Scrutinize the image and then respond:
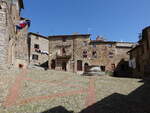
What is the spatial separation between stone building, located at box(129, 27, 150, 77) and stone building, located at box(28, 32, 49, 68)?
19.8 metres

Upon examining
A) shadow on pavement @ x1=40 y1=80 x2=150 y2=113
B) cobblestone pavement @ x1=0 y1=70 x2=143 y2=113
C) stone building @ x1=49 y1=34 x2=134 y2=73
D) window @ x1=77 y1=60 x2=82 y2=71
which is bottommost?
shadow on pavement @ x1=40 y1=80 x2=150 y2=113

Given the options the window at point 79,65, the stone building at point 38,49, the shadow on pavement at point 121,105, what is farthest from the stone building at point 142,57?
the stone building at point 38,49

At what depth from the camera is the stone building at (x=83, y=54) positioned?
37.1 m

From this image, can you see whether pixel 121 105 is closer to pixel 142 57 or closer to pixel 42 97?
pixel 42 97

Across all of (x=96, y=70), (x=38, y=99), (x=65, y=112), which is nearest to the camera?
(x=65, y=112)

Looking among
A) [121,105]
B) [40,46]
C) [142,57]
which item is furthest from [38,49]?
[121,105]

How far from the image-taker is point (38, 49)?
39219 mm

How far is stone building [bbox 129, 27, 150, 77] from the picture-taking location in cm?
2512

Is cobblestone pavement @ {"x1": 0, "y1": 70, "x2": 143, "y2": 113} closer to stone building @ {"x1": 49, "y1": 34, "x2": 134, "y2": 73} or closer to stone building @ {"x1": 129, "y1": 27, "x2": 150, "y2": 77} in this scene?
stone building @ {"x1": 129, "y1": 27, "x2": 150, "y2": 77}

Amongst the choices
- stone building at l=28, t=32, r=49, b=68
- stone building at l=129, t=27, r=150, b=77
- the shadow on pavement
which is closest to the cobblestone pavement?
the shadow on pavement

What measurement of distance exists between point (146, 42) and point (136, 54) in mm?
5788

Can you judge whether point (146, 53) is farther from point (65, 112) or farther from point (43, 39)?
point (43, 39)

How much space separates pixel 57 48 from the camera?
3847cm

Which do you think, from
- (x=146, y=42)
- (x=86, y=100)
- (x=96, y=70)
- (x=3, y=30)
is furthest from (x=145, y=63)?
(x=3, y=30)
